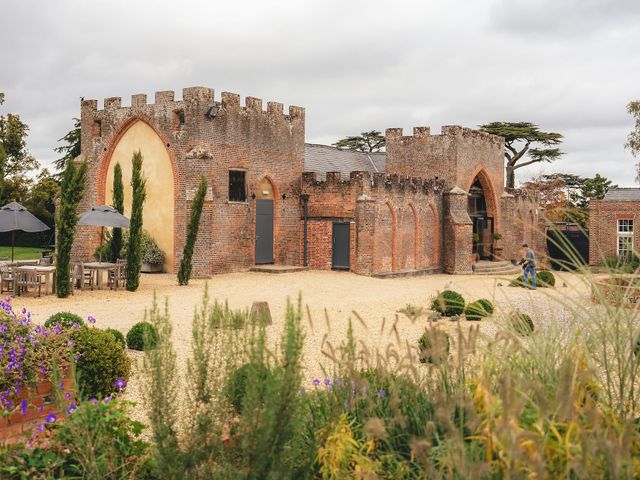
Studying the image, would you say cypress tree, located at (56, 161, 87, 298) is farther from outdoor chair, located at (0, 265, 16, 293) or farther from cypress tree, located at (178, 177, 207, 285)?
cypress tree, located at (178, 177, 207, 285)

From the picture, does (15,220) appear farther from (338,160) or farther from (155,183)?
(338,160)

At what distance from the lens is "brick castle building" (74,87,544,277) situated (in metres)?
23.0

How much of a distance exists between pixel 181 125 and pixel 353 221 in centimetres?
730

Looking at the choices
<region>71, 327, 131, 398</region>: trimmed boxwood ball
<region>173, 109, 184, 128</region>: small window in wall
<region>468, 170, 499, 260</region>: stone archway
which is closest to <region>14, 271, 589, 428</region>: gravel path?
<region>71, 327, 131, 398</region>: trimmed boxwood ball

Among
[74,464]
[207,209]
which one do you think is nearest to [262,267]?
[207,209]

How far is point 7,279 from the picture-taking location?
55.1 ft

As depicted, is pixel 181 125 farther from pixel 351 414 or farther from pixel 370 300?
pixel 351 414

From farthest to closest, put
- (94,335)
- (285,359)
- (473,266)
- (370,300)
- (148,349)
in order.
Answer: (473,266) < (370,300) < (94,335) < (148,349) < (285,359)

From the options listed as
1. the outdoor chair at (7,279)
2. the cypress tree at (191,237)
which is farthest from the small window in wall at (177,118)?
the outdoor chair at (7,279)

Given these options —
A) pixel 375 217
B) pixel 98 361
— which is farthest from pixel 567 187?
pixel 98 361

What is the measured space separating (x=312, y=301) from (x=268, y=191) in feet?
30.6

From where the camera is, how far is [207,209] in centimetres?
2203

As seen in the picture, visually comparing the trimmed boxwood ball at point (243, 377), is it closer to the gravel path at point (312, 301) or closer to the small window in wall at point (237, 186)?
the gravel path at point (312, 301)

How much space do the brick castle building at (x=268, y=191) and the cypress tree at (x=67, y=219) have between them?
5979mm
